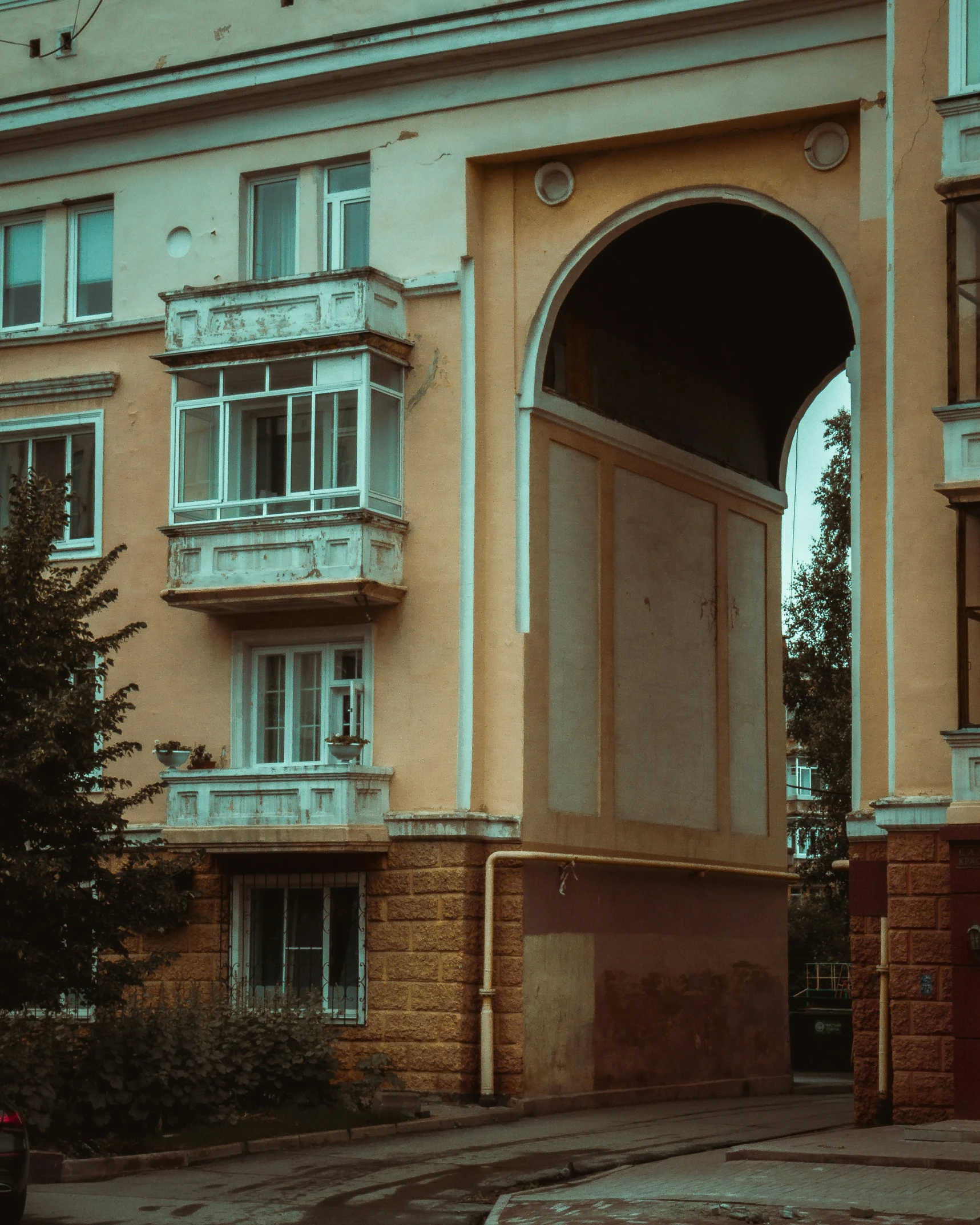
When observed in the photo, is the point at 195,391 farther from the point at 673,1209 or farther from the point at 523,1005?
the point at 673,1209

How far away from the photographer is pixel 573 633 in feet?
81.7

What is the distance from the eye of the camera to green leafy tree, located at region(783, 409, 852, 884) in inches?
1580

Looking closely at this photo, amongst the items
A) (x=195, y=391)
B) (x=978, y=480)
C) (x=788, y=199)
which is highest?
(x=788, y=199)

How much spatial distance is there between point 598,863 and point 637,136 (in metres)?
9.11

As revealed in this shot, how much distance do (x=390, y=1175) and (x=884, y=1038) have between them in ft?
19.3

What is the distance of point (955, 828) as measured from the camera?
1838 centimetres

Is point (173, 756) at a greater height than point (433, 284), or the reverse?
point (433, 284)

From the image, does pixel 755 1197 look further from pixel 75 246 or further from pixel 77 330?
pixel 75 246

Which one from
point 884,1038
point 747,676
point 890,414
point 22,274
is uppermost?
point 22,274

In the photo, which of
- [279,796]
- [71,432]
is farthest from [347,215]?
[279,796]

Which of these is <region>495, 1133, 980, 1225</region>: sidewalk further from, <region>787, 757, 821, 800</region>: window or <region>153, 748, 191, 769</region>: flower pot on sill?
<region>787, 757, 821, 800</region>: window

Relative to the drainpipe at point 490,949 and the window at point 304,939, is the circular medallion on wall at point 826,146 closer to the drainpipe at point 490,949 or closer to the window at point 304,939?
the drainpipe at point 490,949

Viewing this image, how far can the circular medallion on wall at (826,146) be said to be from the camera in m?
22.8

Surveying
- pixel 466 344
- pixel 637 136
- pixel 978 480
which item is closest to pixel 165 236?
pixel 466 344
